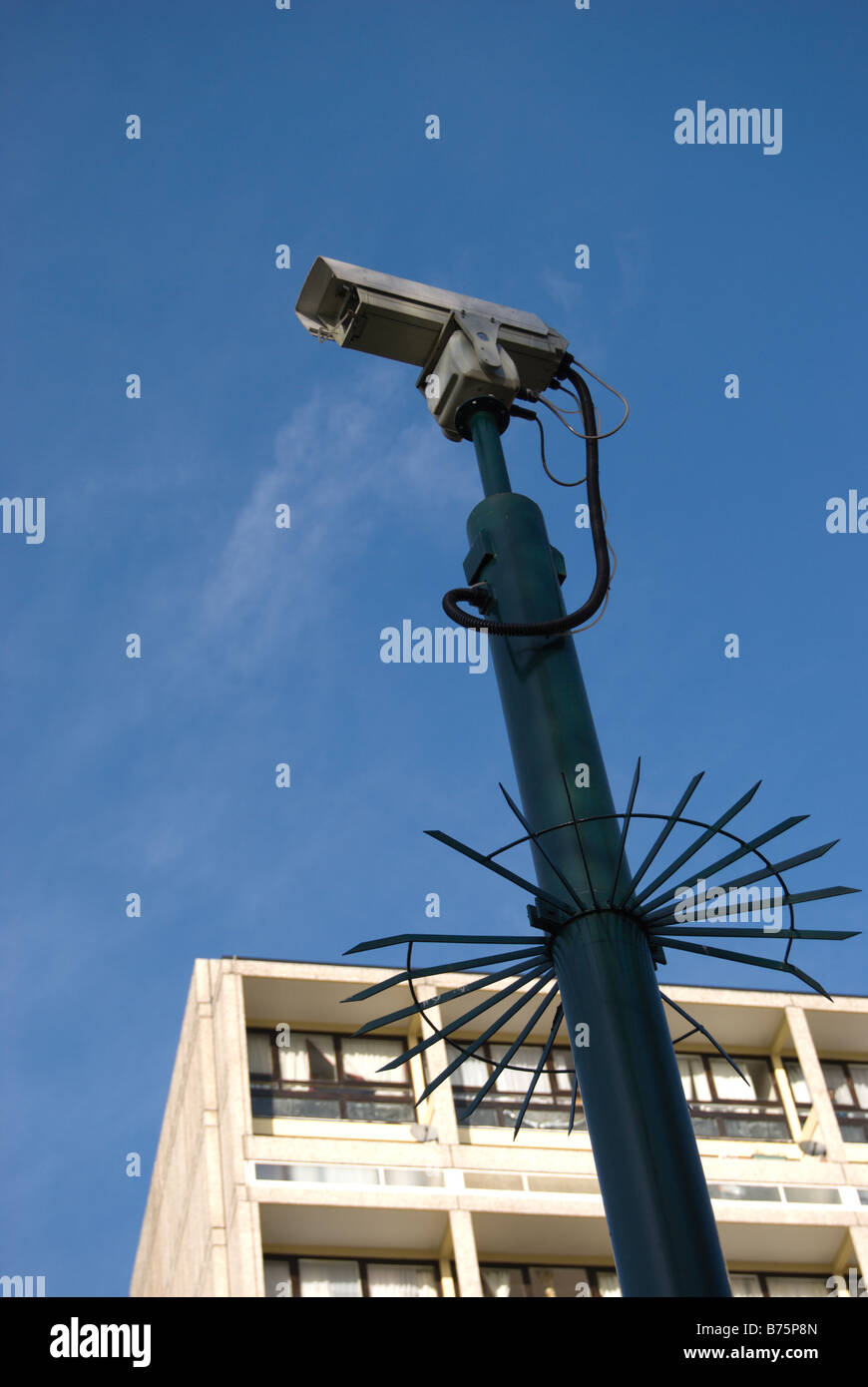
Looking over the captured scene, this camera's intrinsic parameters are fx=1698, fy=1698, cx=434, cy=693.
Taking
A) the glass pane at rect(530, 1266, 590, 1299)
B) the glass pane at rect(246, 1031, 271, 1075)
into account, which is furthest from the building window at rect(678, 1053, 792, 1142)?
the glass pane at rect(246, 1031, 271, 1075)

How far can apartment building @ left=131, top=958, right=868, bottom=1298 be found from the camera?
955 inches

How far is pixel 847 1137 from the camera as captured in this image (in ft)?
92.2

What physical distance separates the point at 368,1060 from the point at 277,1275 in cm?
403

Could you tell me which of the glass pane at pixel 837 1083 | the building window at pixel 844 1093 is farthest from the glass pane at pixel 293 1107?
the glass pane at pixel 837 1083

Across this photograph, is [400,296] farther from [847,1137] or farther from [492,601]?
[847,1137]

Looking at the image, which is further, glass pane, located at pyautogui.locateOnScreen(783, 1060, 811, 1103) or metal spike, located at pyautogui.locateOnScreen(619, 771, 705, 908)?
glass pane, located at pyautogui.locateOnScreen(783, 1060, 811, 1103)

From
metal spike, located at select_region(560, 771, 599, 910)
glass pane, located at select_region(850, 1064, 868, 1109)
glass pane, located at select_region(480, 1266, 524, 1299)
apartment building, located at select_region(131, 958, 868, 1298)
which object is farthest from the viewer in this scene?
glass pane, located at select_region(850, 1064, 868, 1109)

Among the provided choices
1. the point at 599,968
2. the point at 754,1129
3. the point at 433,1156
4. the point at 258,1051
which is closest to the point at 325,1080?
the point at 258,1051

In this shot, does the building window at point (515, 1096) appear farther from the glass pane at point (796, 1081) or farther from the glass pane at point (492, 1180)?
Result: the glass pane at point (796, 1081)

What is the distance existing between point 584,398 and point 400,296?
99 cm

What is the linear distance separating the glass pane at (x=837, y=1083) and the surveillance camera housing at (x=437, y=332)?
2318cm

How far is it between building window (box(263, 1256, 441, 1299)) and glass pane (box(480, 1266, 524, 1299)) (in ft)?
2.49

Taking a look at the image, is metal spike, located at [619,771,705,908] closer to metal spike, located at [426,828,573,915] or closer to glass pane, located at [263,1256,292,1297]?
metal spike, located at [426,828,573,915]

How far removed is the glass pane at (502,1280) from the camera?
2478cm
